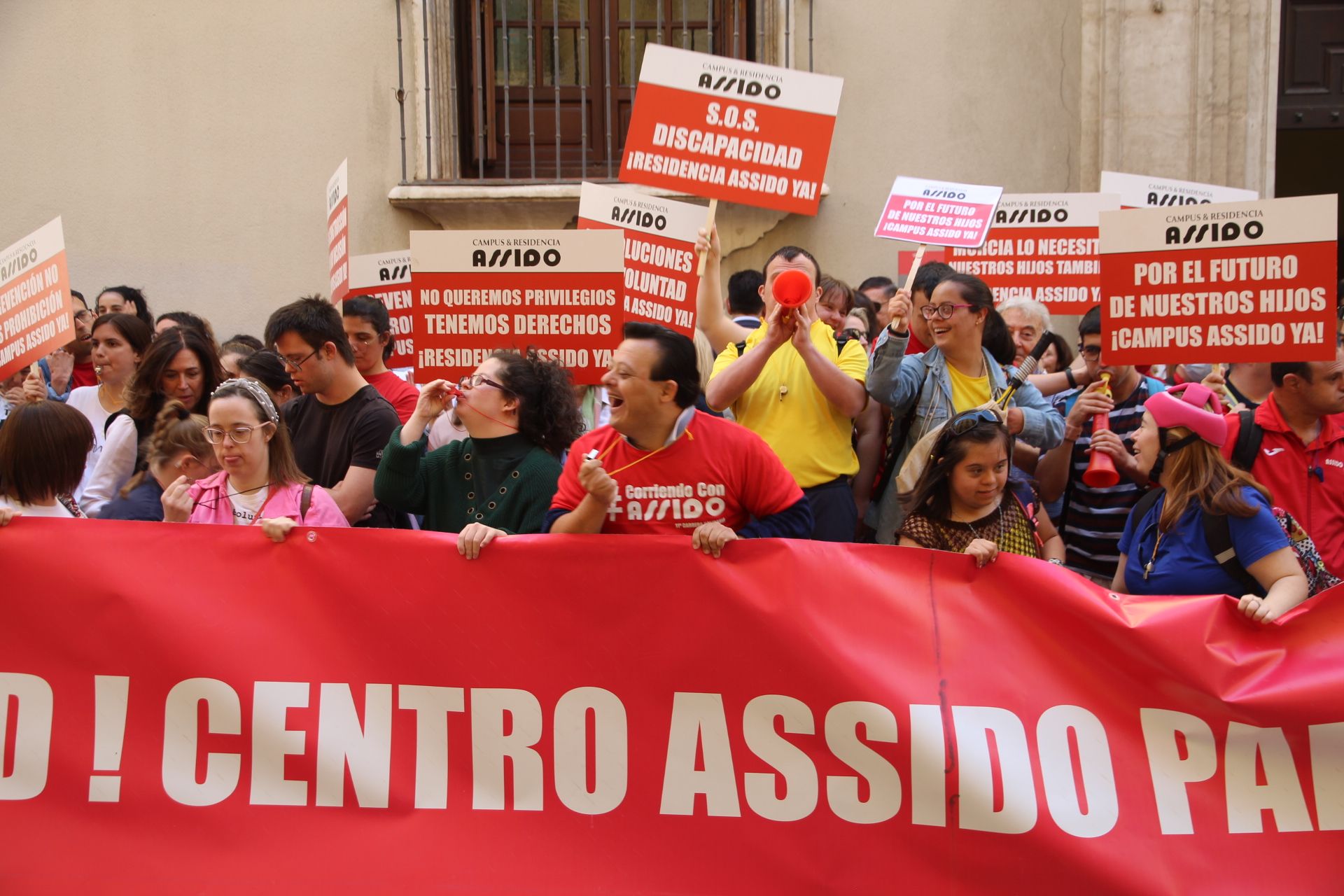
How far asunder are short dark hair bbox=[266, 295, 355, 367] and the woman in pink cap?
101 inches

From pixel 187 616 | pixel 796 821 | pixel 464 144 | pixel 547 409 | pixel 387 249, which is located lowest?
pixel 796 821

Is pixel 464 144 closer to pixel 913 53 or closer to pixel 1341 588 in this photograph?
pixel 913 53

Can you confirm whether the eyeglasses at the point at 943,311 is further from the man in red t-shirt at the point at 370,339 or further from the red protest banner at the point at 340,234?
the red protest banner at the point at 340,234

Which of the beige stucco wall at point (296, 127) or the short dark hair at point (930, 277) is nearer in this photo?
the short dark hair at point (930, 277)

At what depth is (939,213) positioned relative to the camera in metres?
6.28

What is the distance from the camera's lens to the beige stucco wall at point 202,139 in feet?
30.6

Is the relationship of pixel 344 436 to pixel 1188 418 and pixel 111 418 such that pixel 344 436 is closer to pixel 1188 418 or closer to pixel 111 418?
pixel 111 418

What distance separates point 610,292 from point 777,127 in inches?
36.5

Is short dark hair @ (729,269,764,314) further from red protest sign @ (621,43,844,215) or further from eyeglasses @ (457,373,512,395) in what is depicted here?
eyeglasses @ (457,373,512,395)

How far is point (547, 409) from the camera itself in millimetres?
4176

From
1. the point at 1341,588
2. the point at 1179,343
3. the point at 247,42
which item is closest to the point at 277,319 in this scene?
the point at 1179,343

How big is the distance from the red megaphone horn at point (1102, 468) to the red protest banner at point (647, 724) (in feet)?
4.08

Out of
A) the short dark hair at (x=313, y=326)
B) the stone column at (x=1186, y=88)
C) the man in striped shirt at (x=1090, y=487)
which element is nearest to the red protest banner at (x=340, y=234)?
the short dark hair at (x=313, y=326)

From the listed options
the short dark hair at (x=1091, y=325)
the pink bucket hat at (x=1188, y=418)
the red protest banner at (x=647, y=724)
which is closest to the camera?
the red protest banner at (x=647, y=724)
